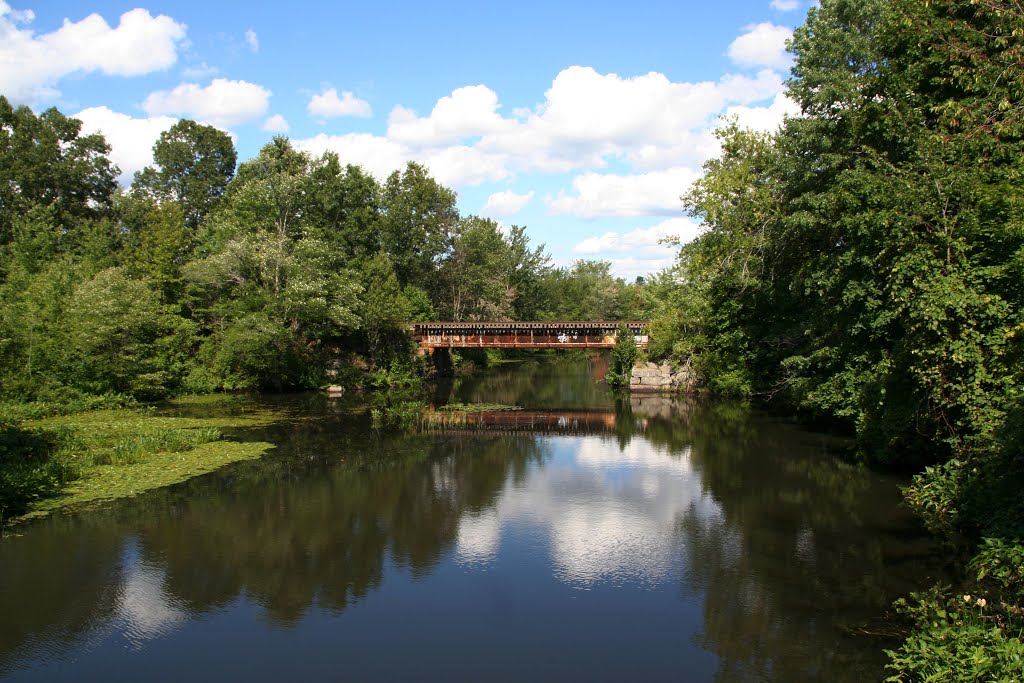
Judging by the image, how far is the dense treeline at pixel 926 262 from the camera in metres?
13.2

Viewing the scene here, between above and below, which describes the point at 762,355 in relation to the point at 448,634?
above

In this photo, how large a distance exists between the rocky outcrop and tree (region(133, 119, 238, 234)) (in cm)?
4616

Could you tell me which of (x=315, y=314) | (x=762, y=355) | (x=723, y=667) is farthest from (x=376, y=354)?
(x=723, y=667)

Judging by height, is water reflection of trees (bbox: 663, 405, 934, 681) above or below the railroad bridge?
below

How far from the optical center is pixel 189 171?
71250 mm

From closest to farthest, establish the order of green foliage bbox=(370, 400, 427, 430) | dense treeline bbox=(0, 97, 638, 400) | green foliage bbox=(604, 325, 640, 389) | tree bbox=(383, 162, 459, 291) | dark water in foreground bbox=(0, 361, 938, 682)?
1. dark water in foreground bbox=(0, 361, 938, 682)
2. green foliage bbox=(370, 400, 427, 430)
3. dense treeline bbox=(0, 97, 638, 400)
4. green foliage bbox=(604, 325, 640, 389)
5. tree bbox=(383, 162, 459, 291)

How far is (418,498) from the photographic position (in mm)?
20297

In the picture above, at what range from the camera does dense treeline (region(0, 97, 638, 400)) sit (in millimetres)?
34719

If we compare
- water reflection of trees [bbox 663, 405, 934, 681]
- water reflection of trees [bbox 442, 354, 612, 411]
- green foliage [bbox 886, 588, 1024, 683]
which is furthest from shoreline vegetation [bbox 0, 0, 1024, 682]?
water reflection of trees [bbox 442, 354, 612, 411]

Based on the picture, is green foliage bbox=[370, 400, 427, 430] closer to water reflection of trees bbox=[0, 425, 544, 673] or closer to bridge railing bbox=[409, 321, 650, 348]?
water reflection of trees bbox=[0, 425, 544, 673]

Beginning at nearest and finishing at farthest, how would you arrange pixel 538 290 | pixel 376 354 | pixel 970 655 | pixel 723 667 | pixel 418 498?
pixel 970 655, pixel 723 667, pixel 418 498, pixel 376 354, pixel 538 290

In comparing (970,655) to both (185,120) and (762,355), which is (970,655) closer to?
(762,355)

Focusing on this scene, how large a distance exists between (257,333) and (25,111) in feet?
109

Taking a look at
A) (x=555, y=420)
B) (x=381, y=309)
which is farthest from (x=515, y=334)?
(x=555, y=420)
